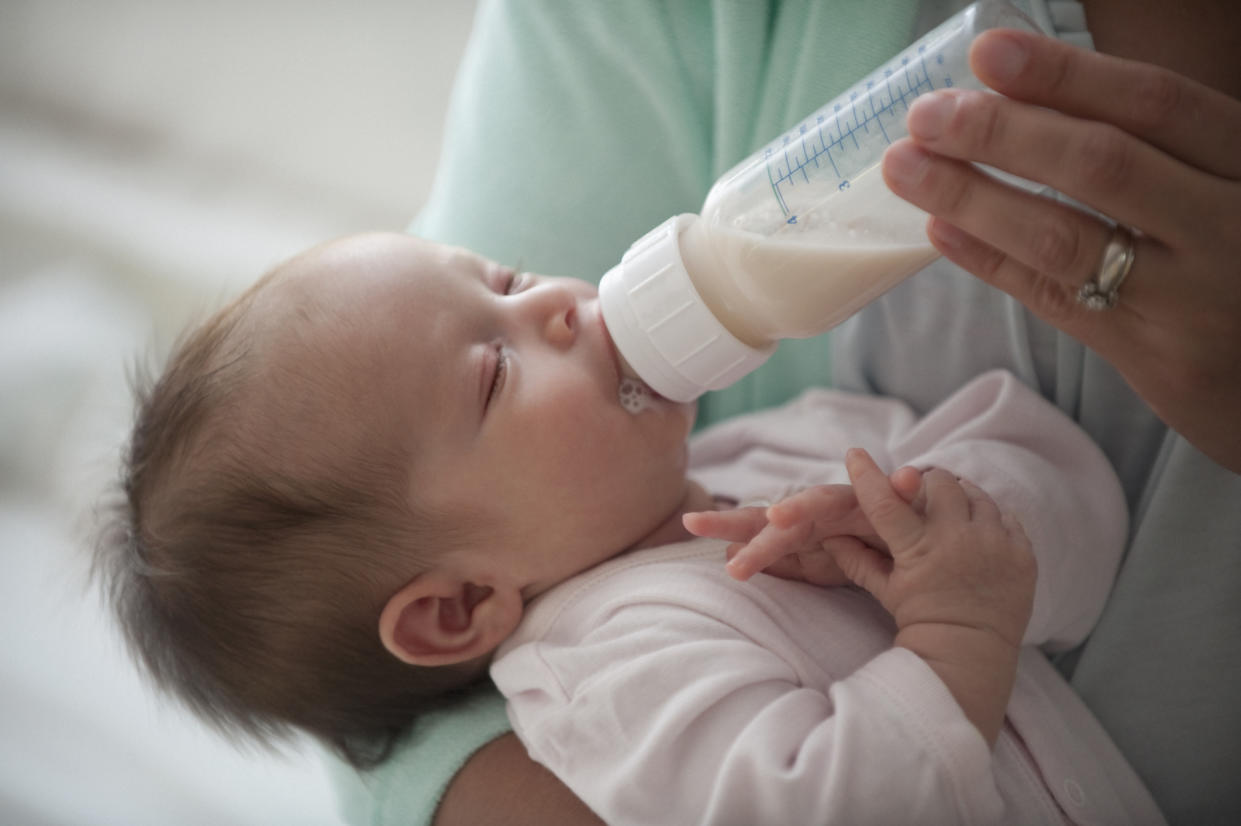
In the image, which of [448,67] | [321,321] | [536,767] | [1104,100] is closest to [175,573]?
[321,321]

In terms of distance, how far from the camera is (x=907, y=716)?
2.73 ft

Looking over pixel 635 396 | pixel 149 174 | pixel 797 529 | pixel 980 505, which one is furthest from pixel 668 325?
pixel 149 174

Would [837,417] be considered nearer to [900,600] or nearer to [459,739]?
[900,600]

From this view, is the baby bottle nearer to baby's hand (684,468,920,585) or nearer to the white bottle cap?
the white bottle cap

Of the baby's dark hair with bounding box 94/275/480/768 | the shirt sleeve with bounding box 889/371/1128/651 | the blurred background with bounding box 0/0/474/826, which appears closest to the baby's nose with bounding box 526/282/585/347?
the baby's dark hair with bounding box 94/275/480/768

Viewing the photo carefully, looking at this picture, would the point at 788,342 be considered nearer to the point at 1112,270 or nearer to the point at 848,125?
the point at 848,125

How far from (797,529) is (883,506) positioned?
0.08 m

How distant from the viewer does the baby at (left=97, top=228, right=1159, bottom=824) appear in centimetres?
89

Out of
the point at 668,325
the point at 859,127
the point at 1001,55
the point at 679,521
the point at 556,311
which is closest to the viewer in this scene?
the point at 1001,55

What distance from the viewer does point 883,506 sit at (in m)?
0.91

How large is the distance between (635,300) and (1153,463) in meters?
0.59

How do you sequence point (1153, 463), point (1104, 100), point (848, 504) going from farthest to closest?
point (1153, 463) < point (848, 504) < point (1104, 100)

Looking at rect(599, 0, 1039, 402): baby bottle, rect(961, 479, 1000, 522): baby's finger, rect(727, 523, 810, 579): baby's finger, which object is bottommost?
rect(727, 523, 810, 579): baby's finger

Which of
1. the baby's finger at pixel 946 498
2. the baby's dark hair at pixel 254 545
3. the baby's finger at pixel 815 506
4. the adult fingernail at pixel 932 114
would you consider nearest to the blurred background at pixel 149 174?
the baby's dark hair at pixel 254 545
